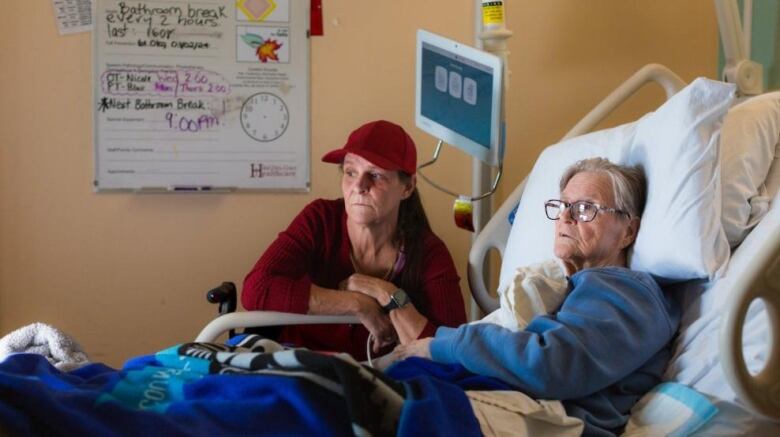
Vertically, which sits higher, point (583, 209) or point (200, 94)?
point (200, 94)

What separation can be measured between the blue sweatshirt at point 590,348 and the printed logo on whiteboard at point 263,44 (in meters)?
1.29

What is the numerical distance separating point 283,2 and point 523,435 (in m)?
1.63

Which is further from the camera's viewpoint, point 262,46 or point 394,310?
point 262,46

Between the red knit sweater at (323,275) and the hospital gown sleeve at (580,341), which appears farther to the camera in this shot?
the red knit sweater at (323,275)

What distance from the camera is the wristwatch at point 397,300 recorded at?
6.37 ft

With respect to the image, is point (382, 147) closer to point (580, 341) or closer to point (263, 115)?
point (263, 115)

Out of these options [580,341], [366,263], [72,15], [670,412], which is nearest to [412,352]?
[580,341]

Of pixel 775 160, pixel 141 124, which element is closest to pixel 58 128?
pixel 141 124

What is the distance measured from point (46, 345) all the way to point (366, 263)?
862 millimetres

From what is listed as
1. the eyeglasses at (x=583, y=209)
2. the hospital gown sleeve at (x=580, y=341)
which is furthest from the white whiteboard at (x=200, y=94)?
the hospital gown sleeve at (x=580, y=341)

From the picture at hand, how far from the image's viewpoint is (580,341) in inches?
50.1

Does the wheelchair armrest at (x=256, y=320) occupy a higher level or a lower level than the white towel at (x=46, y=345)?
lower

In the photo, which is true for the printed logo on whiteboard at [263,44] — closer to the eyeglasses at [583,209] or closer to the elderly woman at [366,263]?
the elderly woman at [366,263]

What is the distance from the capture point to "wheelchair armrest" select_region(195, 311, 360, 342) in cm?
186
